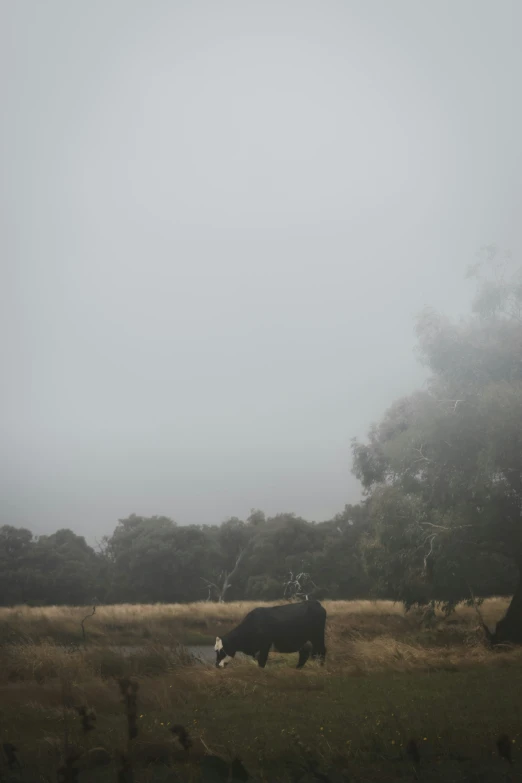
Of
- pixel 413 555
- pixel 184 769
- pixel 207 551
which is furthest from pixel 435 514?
pixel 207 551

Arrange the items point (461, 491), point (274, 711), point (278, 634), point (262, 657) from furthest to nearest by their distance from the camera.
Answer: point (461, 491) < point (278, 634) < point (262, 657) < point (274, 711)

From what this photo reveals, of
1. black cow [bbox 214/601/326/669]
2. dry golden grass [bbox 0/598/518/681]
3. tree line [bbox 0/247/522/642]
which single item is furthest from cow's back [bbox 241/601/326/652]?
tree line [bbox 0/247/522/642]

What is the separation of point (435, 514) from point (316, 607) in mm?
5171

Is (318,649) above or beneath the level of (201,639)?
above

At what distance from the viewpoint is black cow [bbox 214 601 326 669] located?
12773 millimetres

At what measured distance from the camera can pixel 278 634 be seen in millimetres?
13078

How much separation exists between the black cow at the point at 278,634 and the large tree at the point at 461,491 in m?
4.40

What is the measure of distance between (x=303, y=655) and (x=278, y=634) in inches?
35.1

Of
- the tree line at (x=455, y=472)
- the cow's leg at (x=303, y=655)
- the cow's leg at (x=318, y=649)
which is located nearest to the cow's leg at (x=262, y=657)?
the cow's leg at (x=303, y=655)

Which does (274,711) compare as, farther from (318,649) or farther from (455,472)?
(455,472)

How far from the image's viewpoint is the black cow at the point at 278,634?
12.8 meters

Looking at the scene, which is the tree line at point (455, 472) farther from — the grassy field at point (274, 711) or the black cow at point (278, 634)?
the black cow at point (278, 634)

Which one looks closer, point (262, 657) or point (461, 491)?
point (262, 657)

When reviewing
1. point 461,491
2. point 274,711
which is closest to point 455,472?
point 461,491
